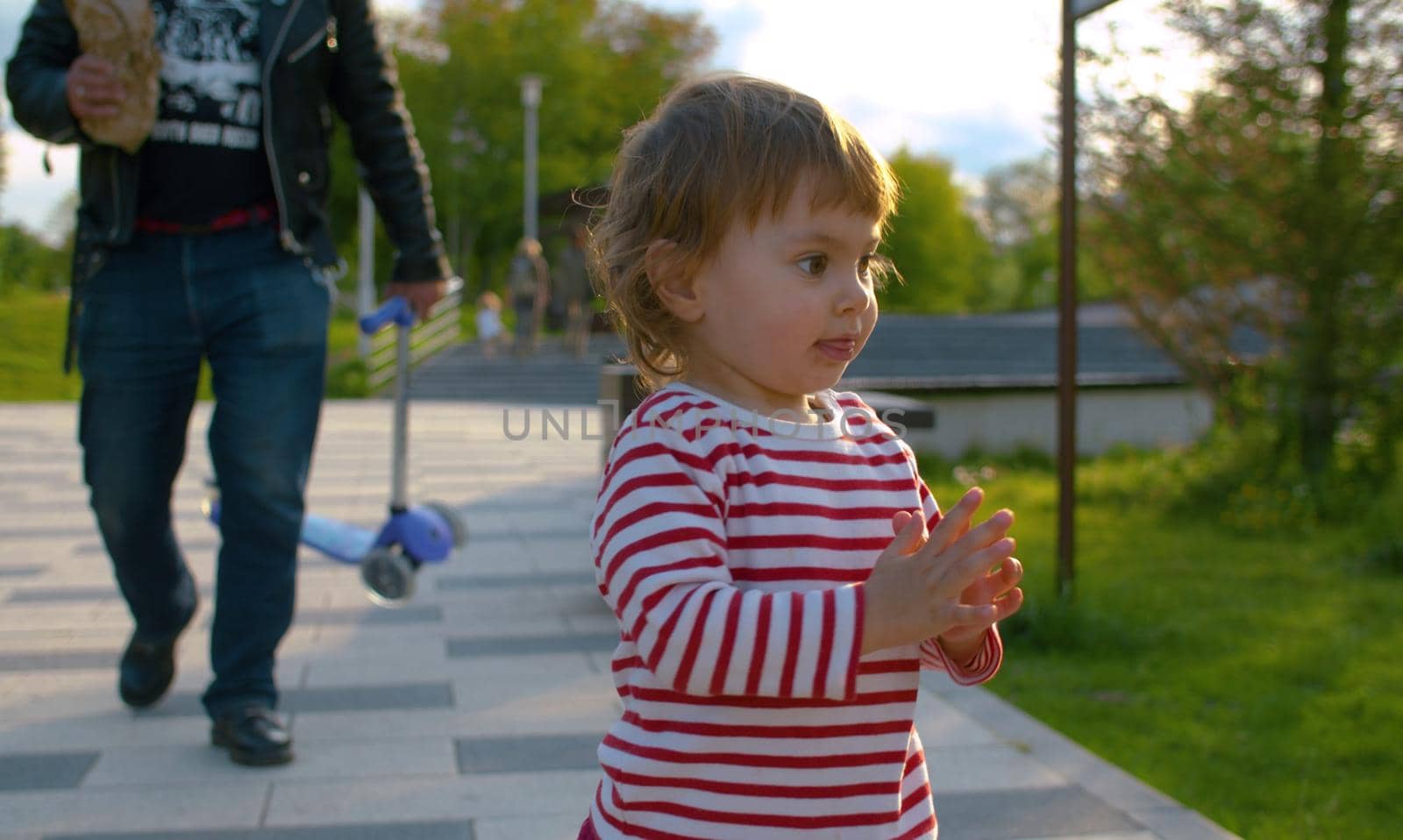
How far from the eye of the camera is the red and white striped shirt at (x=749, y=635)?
53.7 inches

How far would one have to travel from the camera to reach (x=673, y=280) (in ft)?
5.21

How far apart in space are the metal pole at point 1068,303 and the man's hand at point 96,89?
2.99 m

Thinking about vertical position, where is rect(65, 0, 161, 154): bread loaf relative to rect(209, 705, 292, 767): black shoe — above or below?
above

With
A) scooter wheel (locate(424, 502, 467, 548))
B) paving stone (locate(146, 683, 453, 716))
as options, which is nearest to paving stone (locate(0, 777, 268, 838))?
paving stone (locate(146, 683, 453, 716))

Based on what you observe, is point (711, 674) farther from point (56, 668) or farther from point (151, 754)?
point (56, 668)

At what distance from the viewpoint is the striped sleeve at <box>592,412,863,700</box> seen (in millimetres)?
1354

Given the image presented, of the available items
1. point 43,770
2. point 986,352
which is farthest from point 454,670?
point 986,352

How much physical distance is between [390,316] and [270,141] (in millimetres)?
804

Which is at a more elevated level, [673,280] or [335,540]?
[673,280]

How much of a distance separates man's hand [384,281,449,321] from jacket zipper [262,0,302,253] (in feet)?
1.53

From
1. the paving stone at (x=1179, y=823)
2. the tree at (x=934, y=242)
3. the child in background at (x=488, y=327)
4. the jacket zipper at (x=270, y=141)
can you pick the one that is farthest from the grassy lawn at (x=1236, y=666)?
the tree at (x=934, y=242)

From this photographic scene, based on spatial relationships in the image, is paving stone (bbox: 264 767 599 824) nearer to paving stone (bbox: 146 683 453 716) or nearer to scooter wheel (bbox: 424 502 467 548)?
paving stone (bbox: 146 683 453 716)

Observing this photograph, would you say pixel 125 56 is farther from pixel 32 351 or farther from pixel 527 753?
pixel 32 351

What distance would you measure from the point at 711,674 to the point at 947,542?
255mm
